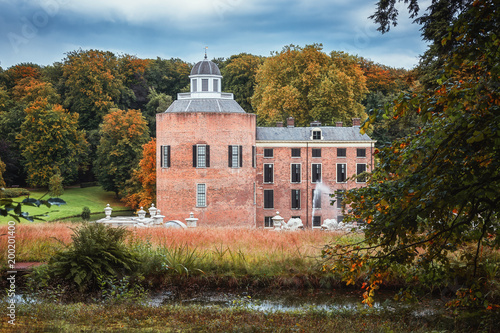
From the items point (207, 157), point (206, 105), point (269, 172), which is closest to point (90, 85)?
point (206, 105)

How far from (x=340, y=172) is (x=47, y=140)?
28.2m

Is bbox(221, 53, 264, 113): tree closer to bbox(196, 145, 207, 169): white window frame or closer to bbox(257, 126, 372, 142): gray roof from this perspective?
bbox(257, 126, 372, 142): gray roof

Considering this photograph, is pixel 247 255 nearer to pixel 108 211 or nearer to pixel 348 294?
pixel 348 294

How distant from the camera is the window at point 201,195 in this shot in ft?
123

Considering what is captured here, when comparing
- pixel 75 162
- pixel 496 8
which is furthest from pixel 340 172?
pixel 496 8

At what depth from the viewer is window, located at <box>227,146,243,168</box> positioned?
124 ft

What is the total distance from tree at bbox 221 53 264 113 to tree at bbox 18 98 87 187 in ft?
53.4

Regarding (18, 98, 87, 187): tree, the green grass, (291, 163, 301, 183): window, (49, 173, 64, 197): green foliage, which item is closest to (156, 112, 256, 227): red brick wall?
(291, 163, 301, 183): window

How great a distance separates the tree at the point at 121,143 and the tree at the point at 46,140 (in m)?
3.16

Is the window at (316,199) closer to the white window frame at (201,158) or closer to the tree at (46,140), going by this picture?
the white window frame at (201,158)

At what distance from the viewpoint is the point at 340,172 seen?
44.8 m

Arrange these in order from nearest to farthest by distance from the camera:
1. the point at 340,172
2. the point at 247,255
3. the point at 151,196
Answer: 1. the point at 247,255
2. the point at 340,172
3. the point at 151,196

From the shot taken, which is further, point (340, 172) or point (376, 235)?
point (340, 172)

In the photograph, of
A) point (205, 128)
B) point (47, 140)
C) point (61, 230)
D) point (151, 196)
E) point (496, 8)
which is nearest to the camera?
point (496, 8)
